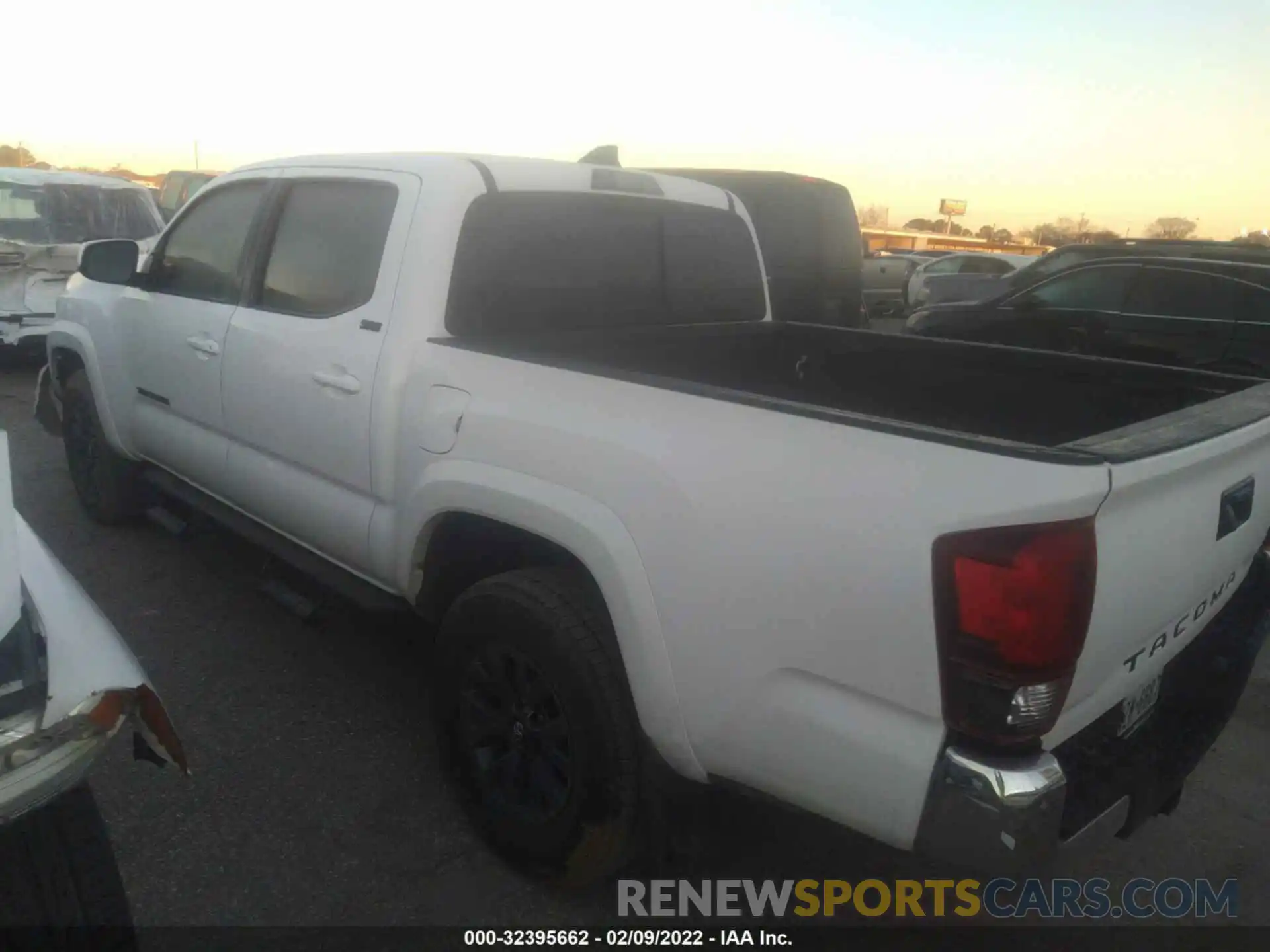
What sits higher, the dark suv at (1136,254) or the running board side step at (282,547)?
the dark suv at (1136,254)

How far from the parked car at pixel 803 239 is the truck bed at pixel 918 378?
157 inches

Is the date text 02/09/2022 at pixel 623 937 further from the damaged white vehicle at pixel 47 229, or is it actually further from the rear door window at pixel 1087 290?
the damaged white vehicle at pixel 47 229

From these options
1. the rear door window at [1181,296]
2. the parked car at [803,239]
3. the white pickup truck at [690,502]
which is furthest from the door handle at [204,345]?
the rear door window at [1181,296]

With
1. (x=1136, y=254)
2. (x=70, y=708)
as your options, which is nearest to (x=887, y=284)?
(x=1136, y=254)

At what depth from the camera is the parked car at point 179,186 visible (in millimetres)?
16938

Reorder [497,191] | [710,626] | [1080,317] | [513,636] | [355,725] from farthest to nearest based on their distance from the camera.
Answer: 1. [1080,317]
2. [355,725]
3. [497,191]
4. [513,636]
5. [710,626]

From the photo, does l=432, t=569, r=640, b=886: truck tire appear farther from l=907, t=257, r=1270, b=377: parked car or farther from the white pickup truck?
l=907, t=257, r=1270, b=377: parked car

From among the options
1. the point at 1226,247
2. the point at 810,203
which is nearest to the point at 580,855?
the point at 810,203

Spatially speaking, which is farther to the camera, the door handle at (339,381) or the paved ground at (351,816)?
the door handle at (339,381)

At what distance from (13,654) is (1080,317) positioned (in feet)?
26.4

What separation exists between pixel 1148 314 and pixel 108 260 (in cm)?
716

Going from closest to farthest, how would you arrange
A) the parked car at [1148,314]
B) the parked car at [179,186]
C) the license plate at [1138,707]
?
the license plate at [1138,707] < the parked car at [1148,314] < the parked car at [179,186]

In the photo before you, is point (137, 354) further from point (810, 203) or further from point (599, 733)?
point (810, 203)

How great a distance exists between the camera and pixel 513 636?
2.39 metres
